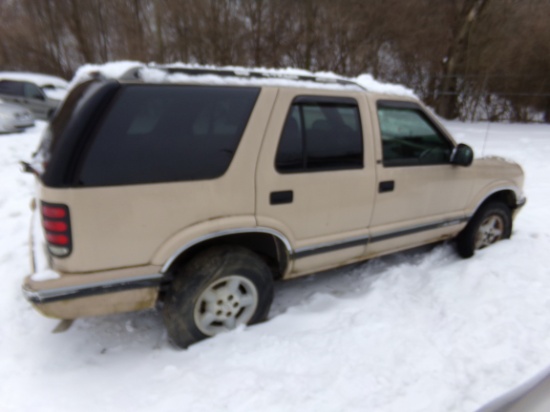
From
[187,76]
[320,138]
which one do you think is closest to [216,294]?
[320,138]

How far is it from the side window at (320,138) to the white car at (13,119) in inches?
421

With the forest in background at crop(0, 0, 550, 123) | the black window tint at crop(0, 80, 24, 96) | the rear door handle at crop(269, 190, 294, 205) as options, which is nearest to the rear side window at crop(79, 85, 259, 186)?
the rear door handle at crop(269, 190, 294, 205)

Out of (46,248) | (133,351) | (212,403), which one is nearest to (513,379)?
(212,403)

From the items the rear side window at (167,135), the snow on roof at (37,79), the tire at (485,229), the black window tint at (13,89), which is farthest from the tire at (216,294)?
the snow on roof at (37,79)

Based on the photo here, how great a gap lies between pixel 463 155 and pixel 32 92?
13.8 meters

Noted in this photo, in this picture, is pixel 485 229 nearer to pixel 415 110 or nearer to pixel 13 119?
pixel 415 110

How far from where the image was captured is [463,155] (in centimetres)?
342

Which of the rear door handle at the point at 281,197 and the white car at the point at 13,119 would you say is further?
the white car at the point at 13,119

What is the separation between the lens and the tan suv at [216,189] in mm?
2129

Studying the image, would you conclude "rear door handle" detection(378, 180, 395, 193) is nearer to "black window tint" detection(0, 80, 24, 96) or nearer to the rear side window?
the rear side window

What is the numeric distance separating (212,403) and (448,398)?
4.61ft

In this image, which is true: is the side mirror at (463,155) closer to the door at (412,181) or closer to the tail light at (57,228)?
the door at (412,181)

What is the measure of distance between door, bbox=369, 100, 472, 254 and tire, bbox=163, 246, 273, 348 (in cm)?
114

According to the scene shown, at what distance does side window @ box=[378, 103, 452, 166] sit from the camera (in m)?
3.18
